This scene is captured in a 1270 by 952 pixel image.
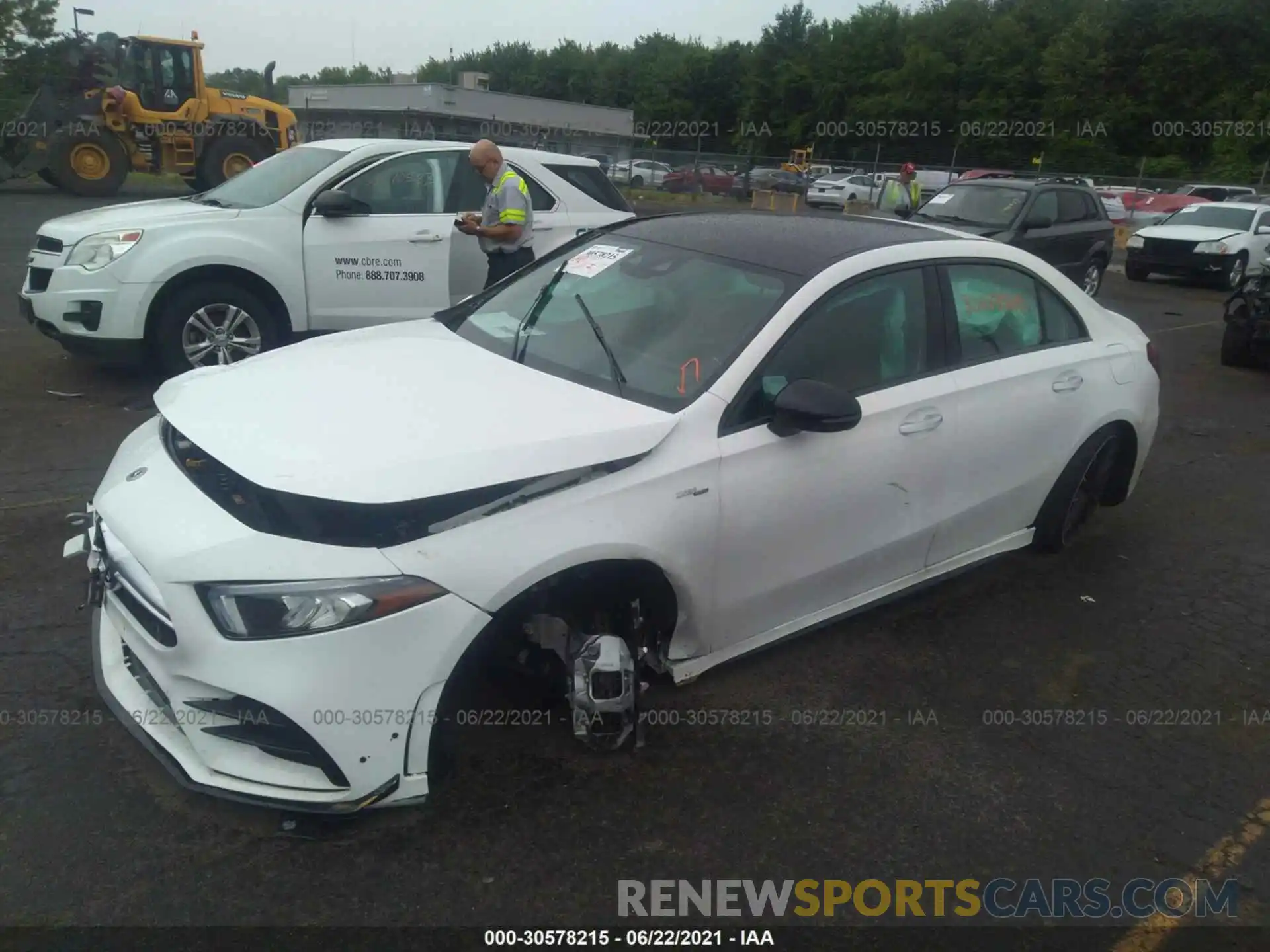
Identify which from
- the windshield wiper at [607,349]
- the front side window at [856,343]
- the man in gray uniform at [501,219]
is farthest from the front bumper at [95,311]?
the front side window at [856,343]

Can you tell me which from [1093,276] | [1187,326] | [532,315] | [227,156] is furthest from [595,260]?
[227,156]

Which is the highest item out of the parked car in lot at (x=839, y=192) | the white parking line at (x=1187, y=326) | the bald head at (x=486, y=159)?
the parked car in lot at (x=839, y=192)

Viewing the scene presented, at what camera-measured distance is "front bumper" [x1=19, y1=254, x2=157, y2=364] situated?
20.4 ft

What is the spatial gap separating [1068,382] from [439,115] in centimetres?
3211

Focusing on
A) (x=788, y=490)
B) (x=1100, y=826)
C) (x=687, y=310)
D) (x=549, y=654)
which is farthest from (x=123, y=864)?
(x=1100, y=826)

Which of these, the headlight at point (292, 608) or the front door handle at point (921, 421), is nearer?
the headlight at point (292, 608)

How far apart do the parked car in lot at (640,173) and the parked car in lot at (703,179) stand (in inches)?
29.9

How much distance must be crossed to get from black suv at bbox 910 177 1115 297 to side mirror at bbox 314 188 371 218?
301 inches

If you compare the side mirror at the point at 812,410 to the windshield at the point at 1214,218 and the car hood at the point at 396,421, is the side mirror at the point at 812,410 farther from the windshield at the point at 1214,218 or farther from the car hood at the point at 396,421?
the windshield at the point at 1214,218

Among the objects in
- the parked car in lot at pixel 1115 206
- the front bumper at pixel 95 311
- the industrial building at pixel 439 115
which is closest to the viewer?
the front bumper at pixel 95 311

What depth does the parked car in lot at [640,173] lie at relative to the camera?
37219mm

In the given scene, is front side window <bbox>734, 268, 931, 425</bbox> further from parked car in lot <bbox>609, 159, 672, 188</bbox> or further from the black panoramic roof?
parked car in lot <bbox>609, 159, 672, 188</bbox>

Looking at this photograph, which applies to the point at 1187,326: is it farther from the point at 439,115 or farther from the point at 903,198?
the point at 439,115

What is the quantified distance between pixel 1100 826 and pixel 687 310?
7.08 ft
